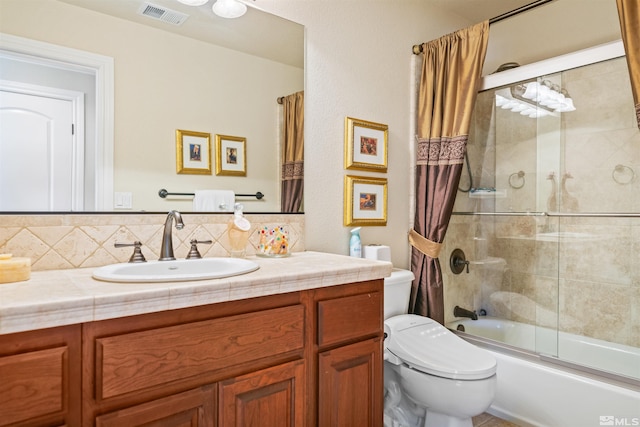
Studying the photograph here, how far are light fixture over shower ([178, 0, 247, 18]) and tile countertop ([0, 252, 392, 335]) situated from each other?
1127 mm

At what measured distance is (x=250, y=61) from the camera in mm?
1757

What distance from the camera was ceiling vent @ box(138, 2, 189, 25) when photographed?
147 centimetres

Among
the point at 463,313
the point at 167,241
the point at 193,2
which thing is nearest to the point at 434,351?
the point at 463,313

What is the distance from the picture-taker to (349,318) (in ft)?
4.27

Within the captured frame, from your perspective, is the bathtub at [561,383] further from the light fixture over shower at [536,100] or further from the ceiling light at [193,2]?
the ceiling light at [193,2]

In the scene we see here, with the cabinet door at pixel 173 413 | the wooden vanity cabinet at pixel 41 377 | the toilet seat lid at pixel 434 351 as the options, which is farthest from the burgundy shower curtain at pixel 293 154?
the wooden vanity cabinet at pixel 41 377

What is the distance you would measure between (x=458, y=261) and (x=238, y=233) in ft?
5.63

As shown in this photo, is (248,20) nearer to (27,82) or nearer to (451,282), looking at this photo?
(27,82)

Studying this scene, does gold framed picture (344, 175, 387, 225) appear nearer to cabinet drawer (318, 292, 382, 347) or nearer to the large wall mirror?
the large wall mirror

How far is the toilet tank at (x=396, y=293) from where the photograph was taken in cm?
198

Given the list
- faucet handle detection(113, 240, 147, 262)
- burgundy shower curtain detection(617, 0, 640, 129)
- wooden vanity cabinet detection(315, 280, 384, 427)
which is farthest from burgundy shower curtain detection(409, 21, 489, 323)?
faucet handle detection(113, 240, 147, 262)

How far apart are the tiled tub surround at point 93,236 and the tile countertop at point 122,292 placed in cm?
7

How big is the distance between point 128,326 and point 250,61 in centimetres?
130

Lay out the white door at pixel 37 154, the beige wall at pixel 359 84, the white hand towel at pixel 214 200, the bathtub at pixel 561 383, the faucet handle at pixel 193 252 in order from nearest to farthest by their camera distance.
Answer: the white door at pixel 37 154
the faucet handle at pixel 193 252
the white hand towel at pixel 214 200
the bathtub at pixel 561 383
the beige wall at pixel 359 84
